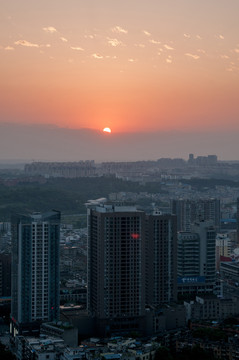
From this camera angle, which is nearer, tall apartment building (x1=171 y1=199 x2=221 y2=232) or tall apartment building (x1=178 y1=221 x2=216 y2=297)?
tall apartment building (x1=178 y1=221 x2=216 y2=297)

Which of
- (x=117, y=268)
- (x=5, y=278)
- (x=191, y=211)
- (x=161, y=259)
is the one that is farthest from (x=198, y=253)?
(x=191, y=211)

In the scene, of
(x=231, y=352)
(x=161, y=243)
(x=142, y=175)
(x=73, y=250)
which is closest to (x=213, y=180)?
(x=142, y=175)

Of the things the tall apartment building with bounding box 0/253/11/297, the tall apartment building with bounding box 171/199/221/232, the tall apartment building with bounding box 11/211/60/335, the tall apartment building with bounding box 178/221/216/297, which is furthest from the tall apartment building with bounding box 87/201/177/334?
the tall apartment building with bounding box 171/199/221/232

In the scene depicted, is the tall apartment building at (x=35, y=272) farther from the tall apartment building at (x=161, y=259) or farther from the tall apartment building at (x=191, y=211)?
the tall apartment building at (x=191, y=211)

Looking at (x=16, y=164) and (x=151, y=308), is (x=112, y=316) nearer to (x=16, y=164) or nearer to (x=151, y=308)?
(x=151, y=308)

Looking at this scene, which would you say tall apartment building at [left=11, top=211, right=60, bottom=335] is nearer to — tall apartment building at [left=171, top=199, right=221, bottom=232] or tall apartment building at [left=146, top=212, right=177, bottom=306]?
tall apartment building at [left=146, top=212, right=177, bottom=306]

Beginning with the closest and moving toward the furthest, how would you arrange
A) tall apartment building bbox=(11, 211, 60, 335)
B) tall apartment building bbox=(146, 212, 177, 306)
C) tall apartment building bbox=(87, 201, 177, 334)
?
tall apartment building bbox=(11, 211, 60, 335), tall apartment building bbox=(87, 201, 177, 334), tall apartment building bbox=(146, 212, 177, 306)

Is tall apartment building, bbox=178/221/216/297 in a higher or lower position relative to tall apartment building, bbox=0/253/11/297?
higher
